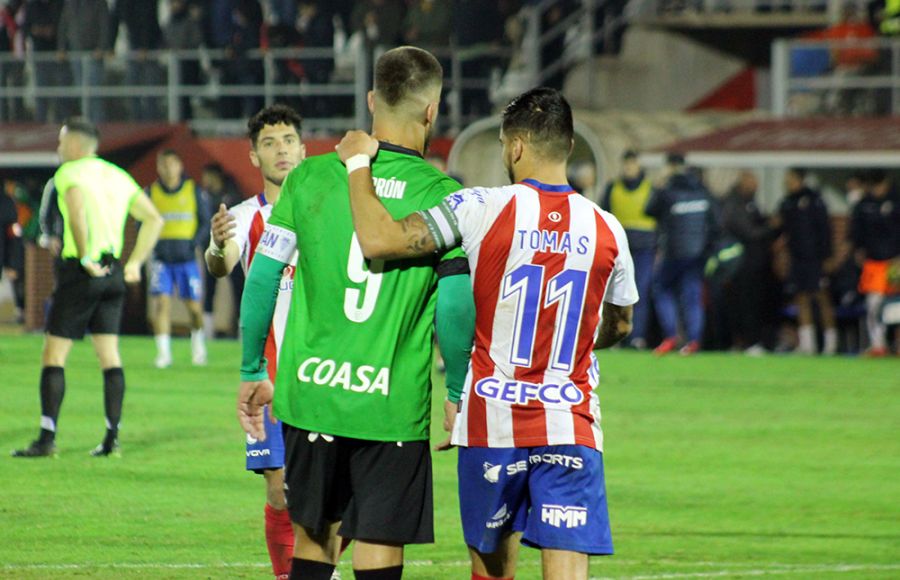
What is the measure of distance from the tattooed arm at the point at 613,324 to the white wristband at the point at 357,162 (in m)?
1.01

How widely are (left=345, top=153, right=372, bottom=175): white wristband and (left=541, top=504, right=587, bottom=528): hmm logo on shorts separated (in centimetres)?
119

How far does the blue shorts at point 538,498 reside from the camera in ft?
18.6

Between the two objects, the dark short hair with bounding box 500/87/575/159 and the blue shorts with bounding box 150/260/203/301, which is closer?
the dark short hair with bounding box 500/87/575/159

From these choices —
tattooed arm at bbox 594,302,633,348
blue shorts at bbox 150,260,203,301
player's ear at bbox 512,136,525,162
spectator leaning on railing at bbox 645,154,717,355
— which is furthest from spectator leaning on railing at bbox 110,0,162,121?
player's ear at bbox 512,136,525,162

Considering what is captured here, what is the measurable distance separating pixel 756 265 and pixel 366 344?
Answer: 51.7 feet

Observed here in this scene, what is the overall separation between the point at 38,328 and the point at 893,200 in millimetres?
11464

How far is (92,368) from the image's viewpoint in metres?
18.3

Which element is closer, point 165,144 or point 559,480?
point 559,480

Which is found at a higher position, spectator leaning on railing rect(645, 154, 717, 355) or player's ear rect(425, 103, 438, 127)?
player's ear rect(425, 103, 438, 127)

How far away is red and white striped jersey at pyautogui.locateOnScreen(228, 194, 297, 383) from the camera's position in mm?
7000

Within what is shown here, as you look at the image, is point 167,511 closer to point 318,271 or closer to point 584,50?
point 318,271

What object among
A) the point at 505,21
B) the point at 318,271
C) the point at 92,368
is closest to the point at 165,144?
the point at 505,21

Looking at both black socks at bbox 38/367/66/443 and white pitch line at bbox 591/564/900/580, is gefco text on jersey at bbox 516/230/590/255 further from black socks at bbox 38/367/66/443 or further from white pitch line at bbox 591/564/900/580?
black socks at bbox 38/367/66/443

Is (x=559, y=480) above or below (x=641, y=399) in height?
above
